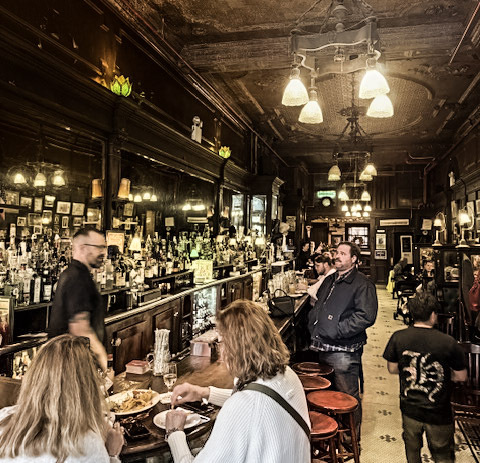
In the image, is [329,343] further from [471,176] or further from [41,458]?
[471,176]

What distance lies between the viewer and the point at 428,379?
3.08 meters

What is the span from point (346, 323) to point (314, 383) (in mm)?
668

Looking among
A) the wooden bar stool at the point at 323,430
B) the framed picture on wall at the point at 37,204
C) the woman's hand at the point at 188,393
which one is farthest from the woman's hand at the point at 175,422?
the framed picture on wall at the point at 37,204

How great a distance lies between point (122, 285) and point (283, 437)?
3282 millimetres

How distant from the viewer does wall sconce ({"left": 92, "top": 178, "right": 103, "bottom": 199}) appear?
14.4ft

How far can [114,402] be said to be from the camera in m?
2.25

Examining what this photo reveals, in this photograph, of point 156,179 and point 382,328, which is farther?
point 382,328

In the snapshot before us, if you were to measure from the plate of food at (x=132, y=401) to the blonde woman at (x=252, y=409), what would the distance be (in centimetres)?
33

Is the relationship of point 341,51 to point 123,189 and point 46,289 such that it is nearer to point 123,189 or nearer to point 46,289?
point 123,189

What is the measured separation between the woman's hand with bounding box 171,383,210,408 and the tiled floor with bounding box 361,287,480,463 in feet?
7.45

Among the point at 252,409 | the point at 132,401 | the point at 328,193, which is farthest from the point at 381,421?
the point at 328,193

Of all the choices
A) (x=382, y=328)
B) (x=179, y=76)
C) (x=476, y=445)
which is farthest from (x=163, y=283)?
(x=382, y=328)

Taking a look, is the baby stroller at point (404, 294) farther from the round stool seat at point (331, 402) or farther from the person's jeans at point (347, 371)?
the round stool seat at point (331, 402)

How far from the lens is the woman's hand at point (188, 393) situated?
225 cm
